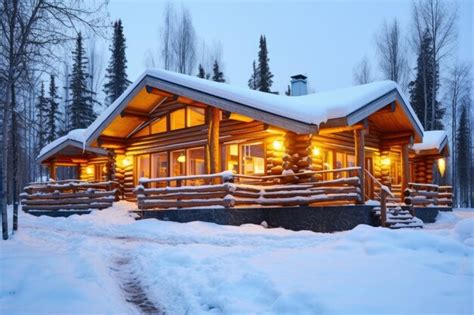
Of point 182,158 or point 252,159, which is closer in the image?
point 252,159

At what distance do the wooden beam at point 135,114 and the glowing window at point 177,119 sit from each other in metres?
1.29

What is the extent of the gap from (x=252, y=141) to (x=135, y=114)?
18.3ft

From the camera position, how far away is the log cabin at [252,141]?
15.1 metres

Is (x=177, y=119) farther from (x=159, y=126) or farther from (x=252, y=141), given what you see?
(x=252, y=141)

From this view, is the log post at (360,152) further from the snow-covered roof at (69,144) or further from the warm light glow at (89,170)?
the warm light glow at (89,170)

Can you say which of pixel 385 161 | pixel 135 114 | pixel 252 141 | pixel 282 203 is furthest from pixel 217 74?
pixel 282 203

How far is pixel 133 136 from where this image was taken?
22031 mm

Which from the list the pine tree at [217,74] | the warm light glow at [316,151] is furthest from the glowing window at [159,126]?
the pine tree at [217,74]

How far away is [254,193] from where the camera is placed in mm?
15656

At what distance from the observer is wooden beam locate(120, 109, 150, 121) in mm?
19625

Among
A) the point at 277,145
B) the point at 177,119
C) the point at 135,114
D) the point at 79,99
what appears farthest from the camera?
Answer: the point at 79,99

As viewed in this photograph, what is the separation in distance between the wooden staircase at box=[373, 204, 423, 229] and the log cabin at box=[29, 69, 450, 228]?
463mm

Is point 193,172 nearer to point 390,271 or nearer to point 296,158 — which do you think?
point 296,158

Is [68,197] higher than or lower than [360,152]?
lower
